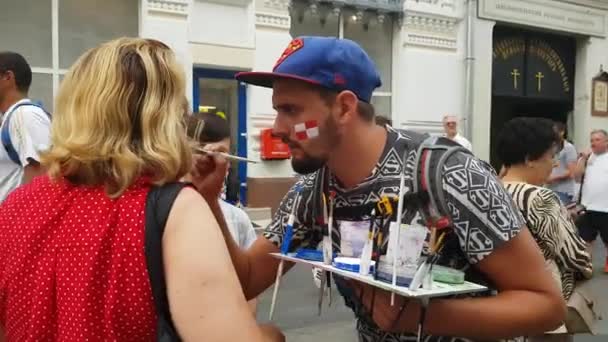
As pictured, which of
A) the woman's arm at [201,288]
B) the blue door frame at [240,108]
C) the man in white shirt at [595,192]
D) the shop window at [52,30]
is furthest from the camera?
the blue door frame at [240,108]

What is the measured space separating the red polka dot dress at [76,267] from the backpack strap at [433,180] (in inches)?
29.7

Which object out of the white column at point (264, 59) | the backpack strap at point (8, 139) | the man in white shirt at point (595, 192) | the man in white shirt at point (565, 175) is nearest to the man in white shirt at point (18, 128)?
the backpack strap at point (8, 139)

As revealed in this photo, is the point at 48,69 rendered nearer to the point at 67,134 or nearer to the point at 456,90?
the point at 456,90

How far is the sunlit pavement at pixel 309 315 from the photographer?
5688 mm

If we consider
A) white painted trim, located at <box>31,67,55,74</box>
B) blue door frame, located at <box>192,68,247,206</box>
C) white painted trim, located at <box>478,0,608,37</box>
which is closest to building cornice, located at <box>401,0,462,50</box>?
white painted trim, located at <box>478,0,608,37</box>

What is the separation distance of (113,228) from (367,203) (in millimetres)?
793

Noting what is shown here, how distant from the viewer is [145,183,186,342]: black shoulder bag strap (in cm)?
146

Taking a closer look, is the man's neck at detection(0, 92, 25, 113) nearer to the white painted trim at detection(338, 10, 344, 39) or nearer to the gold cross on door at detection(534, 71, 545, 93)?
the white painted trim at detection(338, 10, 344, 39)

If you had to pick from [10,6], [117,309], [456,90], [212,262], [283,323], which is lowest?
[283,323]

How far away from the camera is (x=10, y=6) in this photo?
8.98 metres

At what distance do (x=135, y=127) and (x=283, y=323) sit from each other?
15.3ft

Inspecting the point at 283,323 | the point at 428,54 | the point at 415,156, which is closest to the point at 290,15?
the point at 428,54

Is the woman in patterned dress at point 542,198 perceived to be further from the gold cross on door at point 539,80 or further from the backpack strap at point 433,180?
the gold cross on door at point 539,80

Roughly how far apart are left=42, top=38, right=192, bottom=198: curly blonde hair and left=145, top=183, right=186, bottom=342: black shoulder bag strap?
82 millimetres
